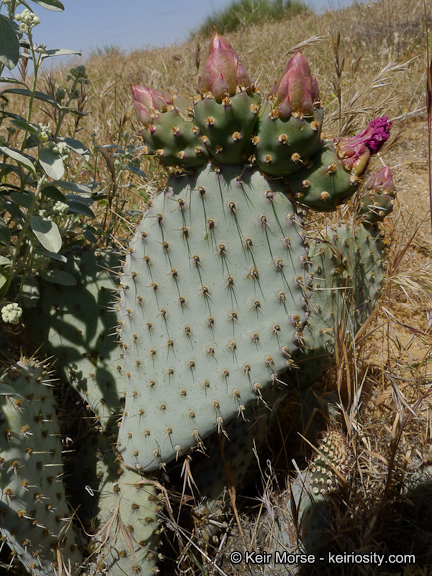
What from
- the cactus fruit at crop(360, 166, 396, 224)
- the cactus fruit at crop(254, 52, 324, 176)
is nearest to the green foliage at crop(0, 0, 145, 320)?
the cactus fruit at crop(254, 52, 324, 176)

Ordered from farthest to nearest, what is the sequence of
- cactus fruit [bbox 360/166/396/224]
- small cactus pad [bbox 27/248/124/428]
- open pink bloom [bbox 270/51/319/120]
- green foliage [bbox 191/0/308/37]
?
1. green foliage [bbox 191/0/308/37]
2. cactus fruit [bbox 360/166/396/224]
3. small cactus pad [bbox 27/248/124/428]
4. open pink bloom [bbox 270/51/319/120]

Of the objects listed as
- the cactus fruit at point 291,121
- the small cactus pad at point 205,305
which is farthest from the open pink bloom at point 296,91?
the small cactus pad at point 205,305

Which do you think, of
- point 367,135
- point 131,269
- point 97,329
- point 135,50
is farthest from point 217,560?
point 135,50

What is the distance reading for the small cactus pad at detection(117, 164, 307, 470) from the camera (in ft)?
4.51

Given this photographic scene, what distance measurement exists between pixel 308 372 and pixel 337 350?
0.28m

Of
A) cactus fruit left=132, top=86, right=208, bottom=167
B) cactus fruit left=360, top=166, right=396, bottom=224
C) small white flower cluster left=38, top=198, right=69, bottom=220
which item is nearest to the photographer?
cactus fruit left=132, top=86, right=208, bottom=167

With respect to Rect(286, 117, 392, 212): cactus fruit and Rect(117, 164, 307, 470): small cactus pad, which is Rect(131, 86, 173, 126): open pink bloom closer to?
Rect(117, 164, 307, 470): small cactus pad

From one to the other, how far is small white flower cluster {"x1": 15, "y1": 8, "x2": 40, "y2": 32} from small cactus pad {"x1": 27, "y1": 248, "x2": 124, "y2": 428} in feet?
2.49

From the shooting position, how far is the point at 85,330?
176 cm

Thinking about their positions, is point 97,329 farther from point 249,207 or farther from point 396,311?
point 396,311

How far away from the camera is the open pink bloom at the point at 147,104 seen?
4.46ft

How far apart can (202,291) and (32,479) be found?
71 cm

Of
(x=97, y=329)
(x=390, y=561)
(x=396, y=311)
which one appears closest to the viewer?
(x=390, y=561)

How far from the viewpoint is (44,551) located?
140cm
